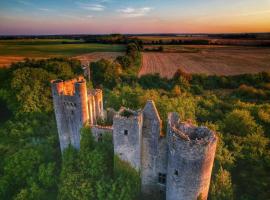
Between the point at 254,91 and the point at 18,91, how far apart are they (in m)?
48.4

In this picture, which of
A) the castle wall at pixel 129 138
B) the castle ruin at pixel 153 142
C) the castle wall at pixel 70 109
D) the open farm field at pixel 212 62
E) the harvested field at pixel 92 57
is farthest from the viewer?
the harvested field at pixel 92 57

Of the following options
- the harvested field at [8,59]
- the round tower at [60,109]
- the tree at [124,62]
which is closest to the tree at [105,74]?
the tree at [124,62]

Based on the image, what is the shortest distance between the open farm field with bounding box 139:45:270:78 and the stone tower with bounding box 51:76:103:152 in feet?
142

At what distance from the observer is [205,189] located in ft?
51.7

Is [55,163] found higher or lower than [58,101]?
lower

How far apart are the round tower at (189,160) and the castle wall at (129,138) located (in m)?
2.50

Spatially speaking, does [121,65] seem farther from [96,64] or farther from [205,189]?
[205,189]

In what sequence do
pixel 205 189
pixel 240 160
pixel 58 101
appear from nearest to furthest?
pixel 205 189 → pixel 58 101 → pixel 240 160

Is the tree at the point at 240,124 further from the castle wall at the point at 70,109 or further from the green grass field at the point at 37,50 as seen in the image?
the green grass field at the point at 37,50

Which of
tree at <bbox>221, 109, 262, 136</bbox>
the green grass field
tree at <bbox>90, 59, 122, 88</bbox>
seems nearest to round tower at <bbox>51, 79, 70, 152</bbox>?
tree at <bbox>221, 109, 262, 136</bbox>

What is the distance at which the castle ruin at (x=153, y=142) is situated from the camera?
14.3m

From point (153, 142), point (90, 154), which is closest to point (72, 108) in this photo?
point (90, 154)

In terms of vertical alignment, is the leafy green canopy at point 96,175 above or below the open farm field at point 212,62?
below

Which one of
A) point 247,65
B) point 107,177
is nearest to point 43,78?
point 107,177
